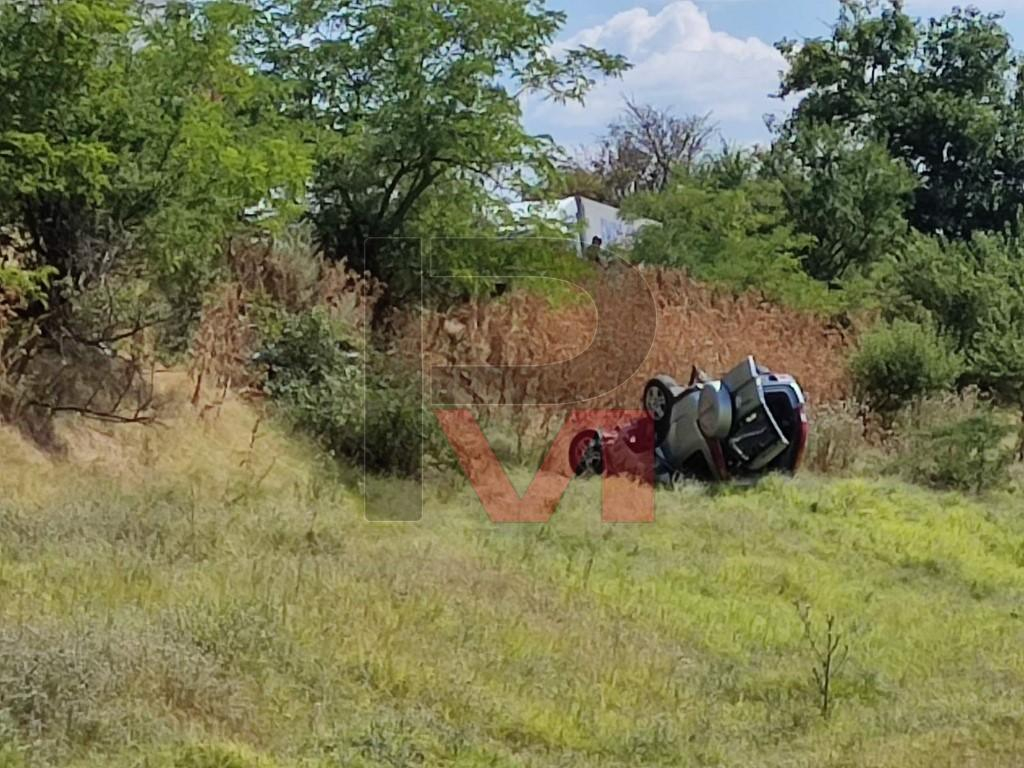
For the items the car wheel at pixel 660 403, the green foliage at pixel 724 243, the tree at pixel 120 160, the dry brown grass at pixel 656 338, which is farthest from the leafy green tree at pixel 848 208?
the tree at pixel 120 160

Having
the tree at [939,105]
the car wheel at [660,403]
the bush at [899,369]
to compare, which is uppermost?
the tree at [939,105]

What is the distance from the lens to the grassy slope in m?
4.76

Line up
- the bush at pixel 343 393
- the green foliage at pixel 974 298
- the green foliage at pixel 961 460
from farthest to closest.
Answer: the green foliage at pixel 974 298 → the green foliage at pixel 961 460 → the bush at pixel 343 393

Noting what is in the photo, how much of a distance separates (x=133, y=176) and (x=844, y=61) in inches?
936

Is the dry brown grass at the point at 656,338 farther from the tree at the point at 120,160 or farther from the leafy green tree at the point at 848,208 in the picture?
the leafy green tree at the point at 848,208

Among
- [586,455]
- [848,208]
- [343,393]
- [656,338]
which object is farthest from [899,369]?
[848,208]

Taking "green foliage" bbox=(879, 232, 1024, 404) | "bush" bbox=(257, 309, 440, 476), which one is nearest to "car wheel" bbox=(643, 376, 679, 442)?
"bush" bbox=(257, 309, 440, 476)

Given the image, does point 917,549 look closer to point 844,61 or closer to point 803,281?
point 803,281

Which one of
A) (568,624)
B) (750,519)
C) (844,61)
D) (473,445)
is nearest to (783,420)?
(750,519)

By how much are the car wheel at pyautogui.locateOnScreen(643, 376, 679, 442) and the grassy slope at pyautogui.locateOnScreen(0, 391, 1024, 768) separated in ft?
4.91

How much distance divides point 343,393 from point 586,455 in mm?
2311

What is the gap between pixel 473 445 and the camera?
35.6 ft

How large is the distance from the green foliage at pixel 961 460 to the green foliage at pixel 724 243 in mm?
4943

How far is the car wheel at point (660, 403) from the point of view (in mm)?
11617
